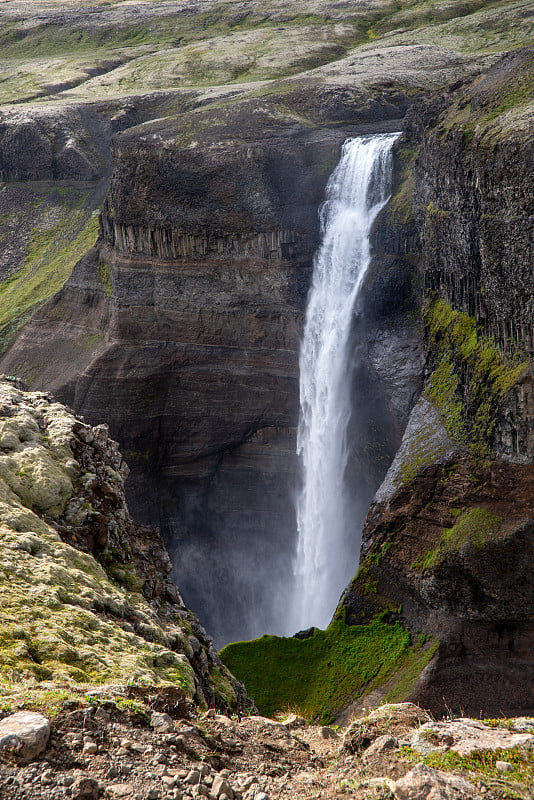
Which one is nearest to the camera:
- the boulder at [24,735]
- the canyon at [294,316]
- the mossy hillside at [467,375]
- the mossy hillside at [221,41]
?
the boulder at [24,735]

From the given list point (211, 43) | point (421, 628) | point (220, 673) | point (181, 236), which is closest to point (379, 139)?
point (181, 236)

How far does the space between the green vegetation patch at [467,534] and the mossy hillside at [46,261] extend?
42792 mm

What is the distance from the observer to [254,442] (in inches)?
1895

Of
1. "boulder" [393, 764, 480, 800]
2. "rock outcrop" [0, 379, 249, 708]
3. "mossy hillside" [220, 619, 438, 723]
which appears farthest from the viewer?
"mossy hillside" [220, 619, 438, 723]

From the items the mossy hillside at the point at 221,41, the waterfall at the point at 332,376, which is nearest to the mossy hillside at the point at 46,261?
the mossy hillside at the point at 221,41

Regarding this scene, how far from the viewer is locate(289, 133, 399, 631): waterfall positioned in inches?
1626

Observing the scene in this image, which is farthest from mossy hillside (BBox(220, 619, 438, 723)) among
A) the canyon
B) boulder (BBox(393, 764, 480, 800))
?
boulder (BBox(393, 764, 480, 800))

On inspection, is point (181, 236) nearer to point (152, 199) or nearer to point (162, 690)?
point (152, 199)

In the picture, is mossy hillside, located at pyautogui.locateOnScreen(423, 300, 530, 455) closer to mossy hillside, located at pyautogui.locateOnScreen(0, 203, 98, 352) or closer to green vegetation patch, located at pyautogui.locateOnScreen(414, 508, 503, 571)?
green vegetation patch, located at pyautogui.locateOnScreen(414, 508, 503, 571)

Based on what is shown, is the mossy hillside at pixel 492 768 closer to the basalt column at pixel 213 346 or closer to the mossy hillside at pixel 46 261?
the basalt column at pixel 213 346

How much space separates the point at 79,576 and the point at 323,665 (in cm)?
2005

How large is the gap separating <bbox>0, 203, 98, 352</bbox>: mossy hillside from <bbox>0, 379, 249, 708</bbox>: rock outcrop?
4347 centimetres

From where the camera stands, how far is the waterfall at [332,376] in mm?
41312

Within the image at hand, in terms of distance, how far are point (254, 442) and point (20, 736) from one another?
130ft
